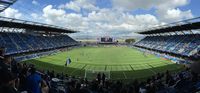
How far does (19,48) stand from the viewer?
161 ft

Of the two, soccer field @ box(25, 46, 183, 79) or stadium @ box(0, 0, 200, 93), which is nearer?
stadium @ box(0, 0, 200, 93)

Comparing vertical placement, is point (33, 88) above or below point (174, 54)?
above

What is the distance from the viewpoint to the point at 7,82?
3.22m

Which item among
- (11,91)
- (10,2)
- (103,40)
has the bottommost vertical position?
(103,40)

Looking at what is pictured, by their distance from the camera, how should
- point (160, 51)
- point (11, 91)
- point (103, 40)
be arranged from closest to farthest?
point (11, 91)
point (160, 51)
point (103, 40)

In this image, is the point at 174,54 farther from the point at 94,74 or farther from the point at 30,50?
the point at 30,50

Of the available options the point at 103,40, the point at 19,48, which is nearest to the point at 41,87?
the point at 19,48

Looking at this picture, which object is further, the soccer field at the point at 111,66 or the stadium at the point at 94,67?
the soccer field at the point at 111,66

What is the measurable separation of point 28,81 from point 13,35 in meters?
53.9

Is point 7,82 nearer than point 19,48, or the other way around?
point 7,82

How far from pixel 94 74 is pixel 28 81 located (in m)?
23.5

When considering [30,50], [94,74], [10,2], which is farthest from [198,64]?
[30,50]

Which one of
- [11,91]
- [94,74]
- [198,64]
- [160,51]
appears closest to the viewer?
[11,91]

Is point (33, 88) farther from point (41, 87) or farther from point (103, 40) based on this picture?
point (103, 40)
